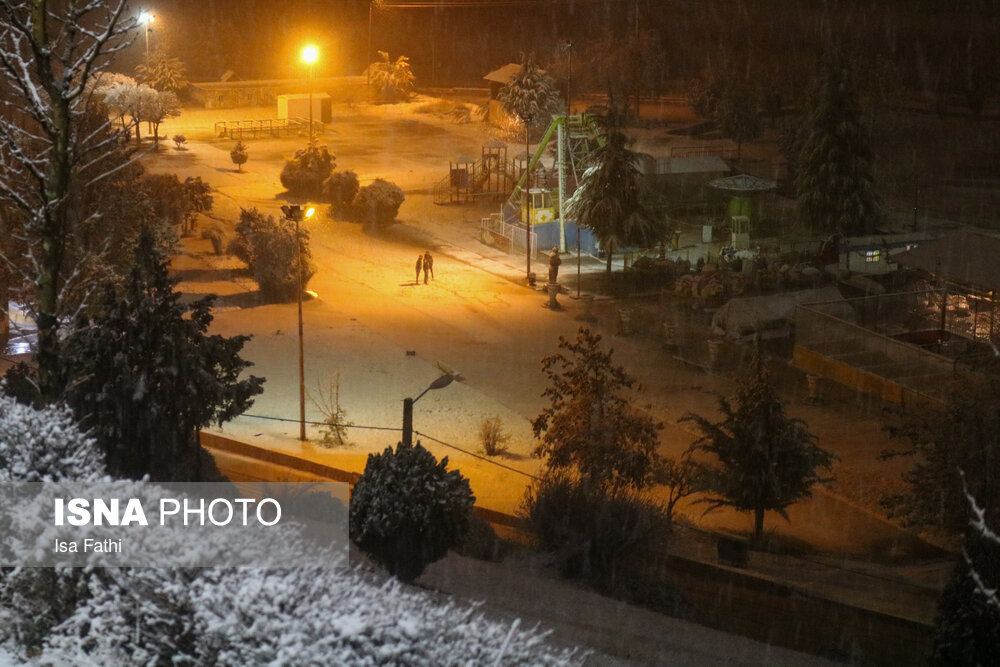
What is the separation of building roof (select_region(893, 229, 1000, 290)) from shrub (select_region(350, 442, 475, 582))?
1620 cm

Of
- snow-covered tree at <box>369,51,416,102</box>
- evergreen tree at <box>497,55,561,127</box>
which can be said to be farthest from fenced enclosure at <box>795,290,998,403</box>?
snow-covered tree at <box>369,51,416,102</box>

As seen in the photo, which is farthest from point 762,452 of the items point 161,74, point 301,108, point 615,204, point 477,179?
point 161,74

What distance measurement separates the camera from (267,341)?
88.1 feet

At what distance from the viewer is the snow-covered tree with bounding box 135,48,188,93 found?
58938mm

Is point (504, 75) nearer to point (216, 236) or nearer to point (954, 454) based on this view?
point (216, 236)

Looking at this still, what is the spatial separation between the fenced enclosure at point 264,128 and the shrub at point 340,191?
13.3 metres

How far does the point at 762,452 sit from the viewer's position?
55.8 feet

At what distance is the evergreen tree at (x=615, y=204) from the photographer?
32969mm

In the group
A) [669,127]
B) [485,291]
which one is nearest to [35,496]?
[485,291]

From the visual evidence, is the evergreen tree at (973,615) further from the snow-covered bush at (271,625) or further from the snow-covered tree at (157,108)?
the snow-covered tree at (157,108)

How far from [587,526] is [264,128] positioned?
41.6 meters

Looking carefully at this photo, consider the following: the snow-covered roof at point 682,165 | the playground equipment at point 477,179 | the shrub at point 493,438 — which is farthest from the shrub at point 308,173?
the shrub at point 493,438

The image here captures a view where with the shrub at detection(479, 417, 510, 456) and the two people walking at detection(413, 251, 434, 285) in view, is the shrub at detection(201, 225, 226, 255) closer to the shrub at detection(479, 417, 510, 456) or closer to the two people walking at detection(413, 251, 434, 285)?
the two people walking at detection(413, 251, 434, 285)

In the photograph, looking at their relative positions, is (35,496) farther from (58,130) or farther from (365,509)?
(365,509)
